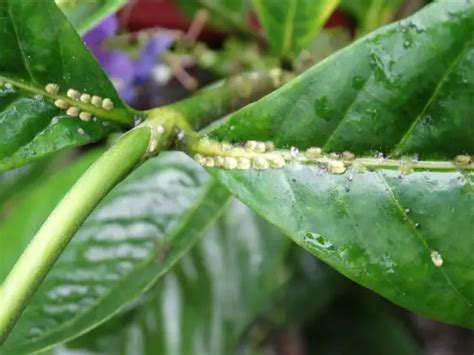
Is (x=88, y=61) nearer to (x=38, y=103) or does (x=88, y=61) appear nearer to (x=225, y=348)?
(x=38, y=103)

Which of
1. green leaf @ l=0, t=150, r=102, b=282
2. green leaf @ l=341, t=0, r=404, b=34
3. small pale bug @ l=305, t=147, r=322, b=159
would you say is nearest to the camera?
small pale bug @ l=305, t=147, r=322, b=159

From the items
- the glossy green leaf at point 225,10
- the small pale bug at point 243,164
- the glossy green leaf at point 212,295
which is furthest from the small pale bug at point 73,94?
the glossy green leaf at point 225,10

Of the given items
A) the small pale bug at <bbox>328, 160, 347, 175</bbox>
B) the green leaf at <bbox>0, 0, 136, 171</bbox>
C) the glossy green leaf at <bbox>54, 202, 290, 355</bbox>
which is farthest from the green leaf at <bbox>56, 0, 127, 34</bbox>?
the glossy green leaf at <bbox>54, 202, 290, 355</bbox>

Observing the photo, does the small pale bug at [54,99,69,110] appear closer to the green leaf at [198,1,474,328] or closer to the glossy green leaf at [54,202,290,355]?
the green leaf at [198,1,474,328]

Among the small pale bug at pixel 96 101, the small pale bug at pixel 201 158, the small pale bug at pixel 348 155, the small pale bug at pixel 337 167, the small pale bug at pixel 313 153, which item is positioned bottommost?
the small pale bug at pixel 337 167

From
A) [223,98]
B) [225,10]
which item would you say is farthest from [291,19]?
[225,10]

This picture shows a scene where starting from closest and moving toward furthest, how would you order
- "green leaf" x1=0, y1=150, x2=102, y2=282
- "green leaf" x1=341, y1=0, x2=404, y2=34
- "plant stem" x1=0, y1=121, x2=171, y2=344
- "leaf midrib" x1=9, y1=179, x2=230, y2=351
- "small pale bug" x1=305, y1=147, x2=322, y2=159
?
"plant stem" x1=0, y1=121, x2=171, y2=344
"small pale bug" x1=305, y1=147, x2=322, y2=159
"leaf midrib" x1=9, y1=179, x2=230, y2=351
"green leaf" x1=0, y1=150, x2=102, y2=282
"green leaf" x1=341, y1=0, x2=404, y2=34

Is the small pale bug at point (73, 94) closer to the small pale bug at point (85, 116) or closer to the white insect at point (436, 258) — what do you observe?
the small pale bug at point (85, 116)
